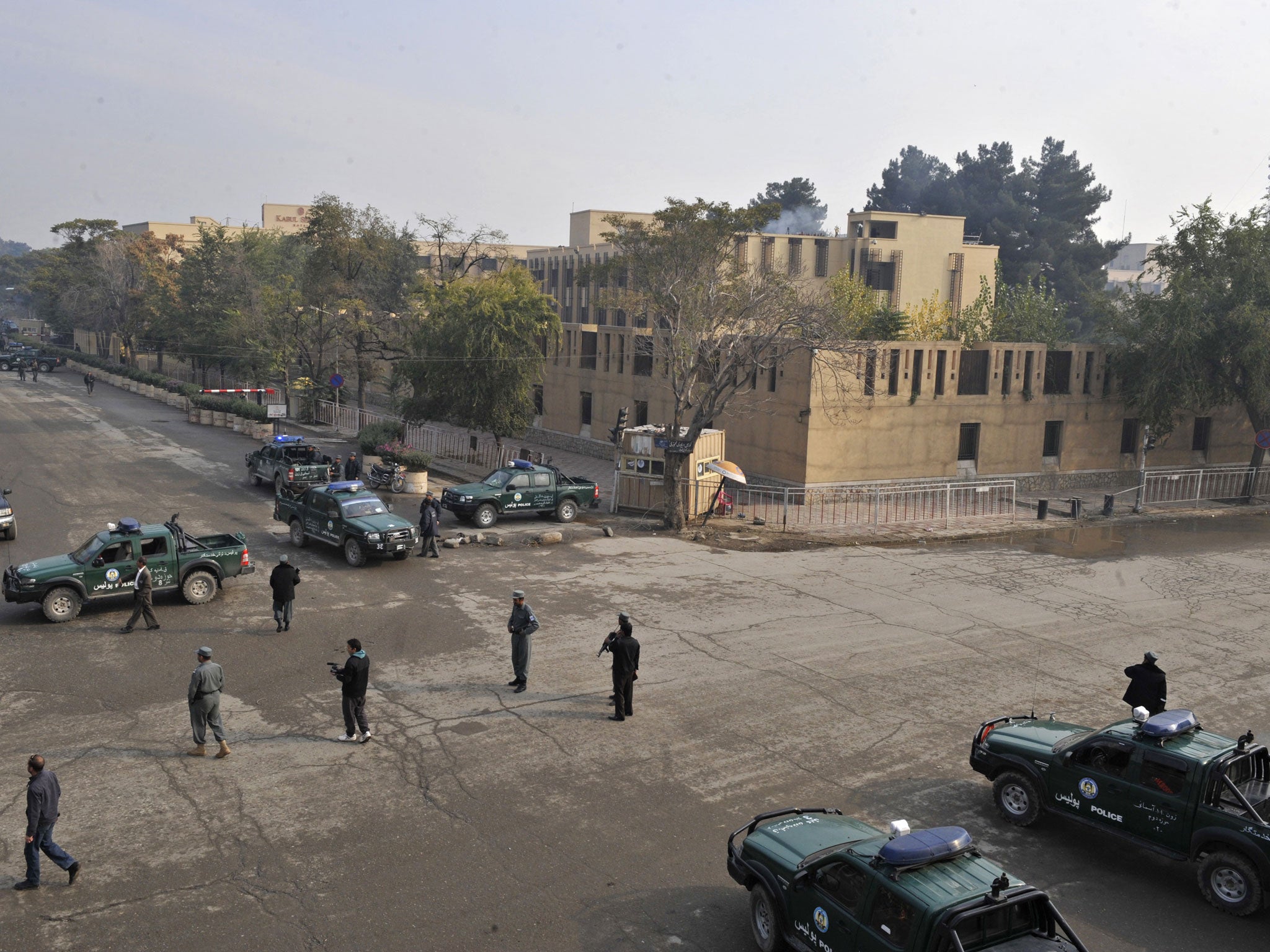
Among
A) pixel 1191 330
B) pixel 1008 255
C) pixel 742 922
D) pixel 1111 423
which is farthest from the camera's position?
pixel 1008 255

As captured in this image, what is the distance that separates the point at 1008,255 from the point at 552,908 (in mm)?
92734

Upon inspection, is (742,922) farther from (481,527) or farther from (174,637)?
(481,527)

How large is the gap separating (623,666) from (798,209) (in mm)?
93630

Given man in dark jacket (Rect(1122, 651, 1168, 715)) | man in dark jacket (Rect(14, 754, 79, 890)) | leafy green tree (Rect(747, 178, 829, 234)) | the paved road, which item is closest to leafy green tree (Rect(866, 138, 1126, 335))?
leafy green tree (Rect(747, 178, 829, 234))

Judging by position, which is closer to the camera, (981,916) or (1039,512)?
(981,916)

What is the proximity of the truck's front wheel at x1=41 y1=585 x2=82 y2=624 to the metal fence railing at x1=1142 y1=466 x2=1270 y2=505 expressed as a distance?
33.2m

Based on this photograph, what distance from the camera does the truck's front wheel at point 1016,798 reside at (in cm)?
1081

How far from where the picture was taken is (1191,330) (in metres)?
34.5

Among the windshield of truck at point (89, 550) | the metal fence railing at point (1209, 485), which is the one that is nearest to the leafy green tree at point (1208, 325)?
the metal fence railing at point (1209, 485)

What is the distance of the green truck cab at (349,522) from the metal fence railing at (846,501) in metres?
7.85

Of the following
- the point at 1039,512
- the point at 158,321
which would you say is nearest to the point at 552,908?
the point at 1039,512

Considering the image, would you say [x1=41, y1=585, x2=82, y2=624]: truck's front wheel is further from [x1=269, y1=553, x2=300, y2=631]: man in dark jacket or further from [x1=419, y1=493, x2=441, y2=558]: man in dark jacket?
[x1=419, y1=493, x2=441, y2=558]: man in dark jacket

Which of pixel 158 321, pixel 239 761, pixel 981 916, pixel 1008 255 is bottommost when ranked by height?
pixel 239 761

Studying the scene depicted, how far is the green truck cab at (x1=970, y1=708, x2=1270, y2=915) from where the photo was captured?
9273mm
